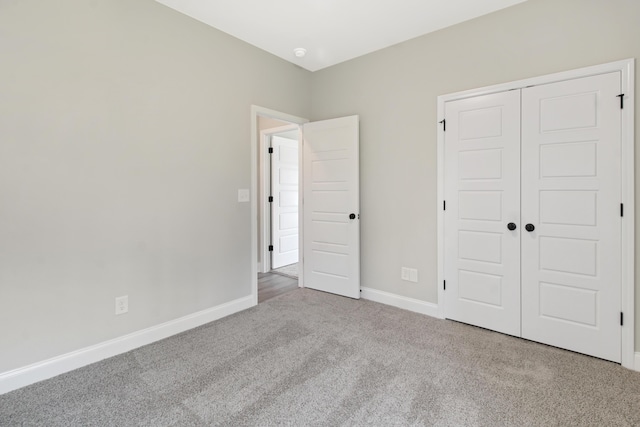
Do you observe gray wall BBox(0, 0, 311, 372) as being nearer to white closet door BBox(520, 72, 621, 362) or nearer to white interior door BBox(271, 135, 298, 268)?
white interior door BBox(271, 135, 298, 268)

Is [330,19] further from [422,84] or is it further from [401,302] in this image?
[401,302]

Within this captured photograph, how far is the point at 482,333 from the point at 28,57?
3.79m

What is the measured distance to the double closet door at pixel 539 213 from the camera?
7.34 feet

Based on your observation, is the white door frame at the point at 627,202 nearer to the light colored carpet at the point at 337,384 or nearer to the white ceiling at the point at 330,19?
the light colored carpet at the point at 337,384

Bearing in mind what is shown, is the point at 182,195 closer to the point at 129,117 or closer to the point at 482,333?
the point at 129,117

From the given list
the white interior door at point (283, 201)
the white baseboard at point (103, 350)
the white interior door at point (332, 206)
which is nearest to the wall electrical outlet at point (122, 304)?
the white baseboard at point (103, 350)

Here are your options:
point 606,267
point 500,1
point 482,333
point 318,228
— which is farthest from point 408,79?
point 482,333

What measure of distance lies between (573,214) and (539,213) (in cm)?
21

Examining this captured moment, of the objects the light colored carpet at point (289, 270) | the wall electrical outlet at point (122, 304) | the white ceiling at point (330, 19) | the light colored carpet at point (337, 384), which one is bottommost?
the light colored carpet at point (337, 384)

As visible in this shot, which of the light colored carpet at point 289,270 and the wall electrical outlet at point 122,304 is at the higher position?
the wall electrical outlet at point 122,304

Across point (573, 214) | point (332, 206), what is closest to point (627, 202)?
point (573, 214)

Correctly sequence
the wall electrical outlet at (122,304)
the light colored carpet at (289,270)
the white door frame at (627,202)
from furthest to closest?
the light colored carpet at (289,270) < the wall electrical outlet at (122,304) < the white door frame at (627,202)

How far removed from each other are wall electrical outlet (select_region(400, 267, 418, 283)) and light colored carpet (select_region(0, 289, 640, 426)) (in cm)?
54

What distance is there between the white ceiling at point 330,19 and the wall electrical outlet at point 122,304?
233 centimetres
